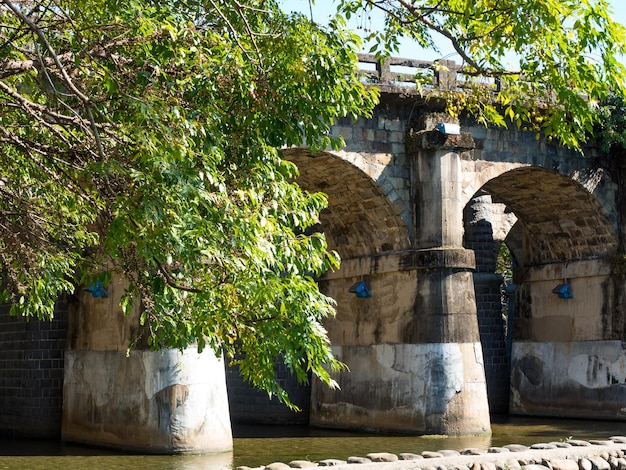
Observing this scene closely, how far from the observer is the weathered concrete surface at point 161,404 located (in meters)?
16.4

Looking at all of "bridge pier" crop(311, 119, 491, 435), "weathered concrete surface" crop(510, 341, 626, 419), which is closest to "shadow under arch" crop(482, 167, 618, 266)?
"weathered concrete surface" crop(510, 341, 626, 419)

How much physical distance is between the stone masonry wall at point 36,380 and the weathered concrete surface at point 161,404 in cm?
242

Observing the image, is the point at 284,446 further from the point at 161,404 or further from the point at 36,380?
the point at 36,380

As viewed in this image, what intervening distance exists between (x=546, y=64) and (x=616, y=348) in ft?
44.7

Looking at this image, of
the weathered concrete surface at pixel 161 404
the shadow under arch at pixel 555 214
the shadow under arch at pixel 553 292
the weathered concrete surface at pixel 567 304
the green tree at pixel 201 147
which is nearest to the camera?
the green tree at pixel 201 147

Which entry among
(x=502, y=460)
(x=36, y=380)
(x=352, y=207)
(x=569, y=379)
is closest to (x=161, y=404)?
(x=36, y=380)

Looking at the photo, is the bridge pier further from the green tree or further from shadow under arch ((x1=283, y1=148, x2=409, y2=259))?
the green tree

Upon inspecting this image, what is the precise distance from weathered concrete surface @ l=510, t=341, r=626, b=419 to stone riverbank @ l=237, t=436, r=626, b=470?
8756mm

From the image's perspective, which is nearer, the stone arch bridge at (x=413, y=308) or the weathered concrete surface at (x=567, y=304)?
the stone arch bridge at (x=413, y=308)

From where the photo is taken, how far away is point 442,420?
18.5 meters

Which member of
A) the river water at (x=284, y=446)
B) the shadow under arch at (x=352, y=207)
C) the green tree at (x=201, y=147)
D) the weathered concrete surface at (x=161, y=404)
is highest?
the shadow under arch at (x=352, y=207)

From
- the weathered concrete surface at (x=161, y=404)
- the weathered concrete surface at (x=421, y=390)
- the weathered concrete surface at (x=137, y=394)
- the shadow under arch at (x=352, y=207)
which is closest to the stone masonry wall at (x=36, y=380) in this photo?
the weathered concrete surface at (x=137, y=394)

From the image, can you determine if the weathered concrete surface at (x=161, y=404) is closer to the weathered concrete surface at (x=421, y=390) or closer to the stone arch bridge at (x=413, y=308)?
the stone arch bridge at (x=413, y=308)

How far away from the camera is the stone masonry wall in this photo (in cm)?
1972
